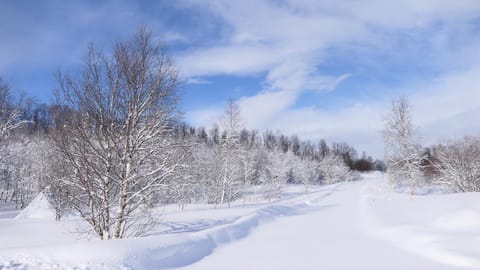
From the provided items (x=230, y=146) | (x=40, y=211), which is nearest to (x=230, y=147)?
(x=230, y=146)

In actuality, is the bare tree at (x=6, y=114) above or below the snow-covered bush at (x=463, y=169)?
above

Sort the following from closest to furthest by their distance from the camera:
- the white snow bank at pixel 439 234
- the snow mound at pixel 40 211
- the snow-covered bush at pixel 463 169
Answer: the white snow bank at pixel 439 234, the snow mound at pixel 40 211, the snow-covered bush at pixel 463 169

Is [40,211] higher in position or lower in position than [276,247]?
Answer: higher

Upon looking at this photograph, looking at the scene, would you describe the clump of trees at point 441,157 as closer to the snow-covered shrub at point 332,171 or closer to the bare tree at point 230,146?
the bare tree at point 230,146

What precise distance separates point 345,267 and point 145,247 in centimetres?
466

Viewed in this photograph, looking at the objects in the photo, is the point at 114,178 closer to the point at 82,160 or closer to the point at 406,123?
the point at 82,160

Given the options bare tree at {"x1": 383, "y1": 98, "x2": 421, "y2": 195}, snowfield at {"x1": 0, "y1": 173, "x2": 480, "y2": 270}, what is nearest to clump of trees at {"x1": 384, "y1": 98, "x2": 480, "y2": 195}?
bare tree at {"x1": 383, "y1": 98, "x2": 421, "y2": 195}

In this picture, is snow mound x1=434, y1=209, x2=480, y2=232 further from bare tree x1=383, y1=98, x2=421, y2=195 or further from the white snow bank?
bare tree x1=383, y1=98, x2=421, y2=195

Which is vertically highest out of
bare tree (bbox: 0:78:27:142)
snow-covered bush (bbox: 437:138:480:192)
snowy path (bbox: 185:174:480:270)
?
bare tree (bbox: 0:78:27:142)

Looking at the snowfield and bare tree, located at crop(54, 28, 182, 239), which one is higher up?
bare tree, located at crop(54, 28, 182, 239)

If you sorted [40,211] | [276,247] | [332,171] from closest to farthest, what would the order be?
1. [276,247]
2. [40,211]
3. [332,171]

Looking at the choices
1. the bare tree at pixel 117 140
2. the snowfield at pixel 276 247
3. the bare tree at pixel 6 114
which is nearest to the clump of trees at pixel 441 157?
the snowfield at pixel 276 247

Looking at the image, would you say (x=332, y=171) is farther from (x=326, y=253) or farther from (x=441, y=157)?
(x=326, y=253)

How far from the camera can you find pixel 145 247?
6.72m
